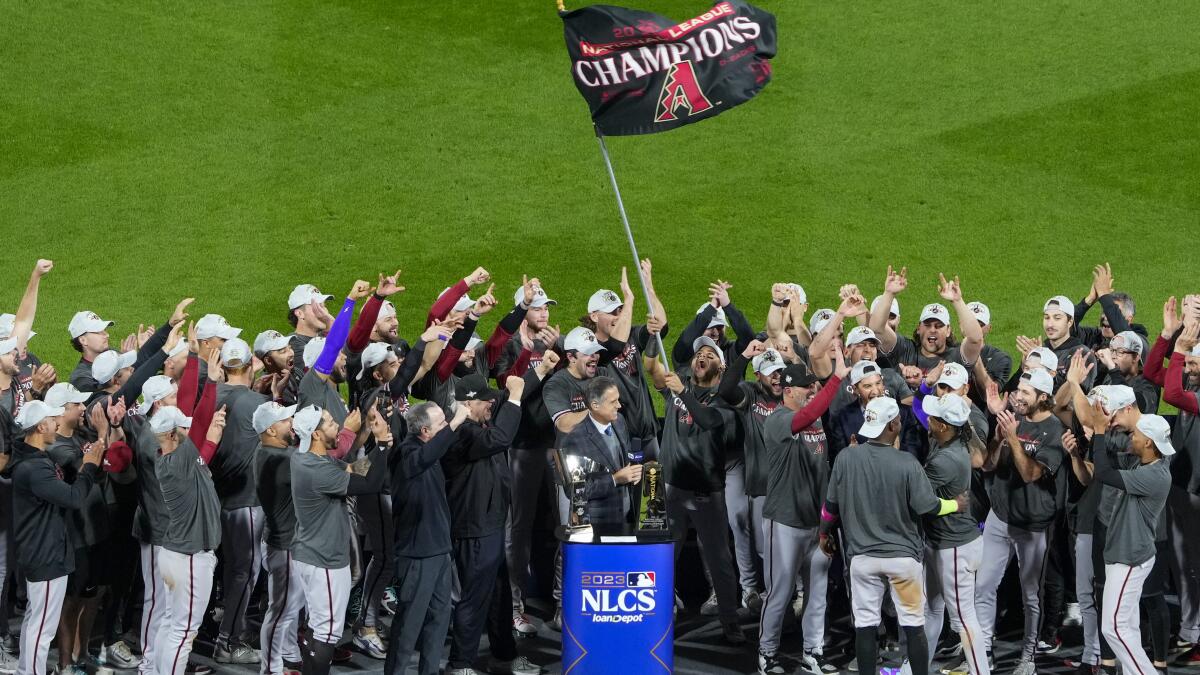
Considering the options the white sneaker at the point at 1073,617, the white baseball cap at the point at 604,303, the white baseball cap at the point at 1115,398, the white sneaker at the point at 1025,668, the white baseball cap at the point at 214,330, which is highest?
the white baseball cap at the point at 604,303

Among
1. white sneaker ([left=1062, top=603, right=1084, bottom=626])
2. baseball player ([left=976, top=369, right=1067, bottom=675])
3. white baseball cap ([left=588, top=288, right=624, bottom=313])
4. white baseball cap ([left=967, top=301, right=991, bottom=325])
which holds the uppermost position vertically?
white baseball cap ([left=967, top=301, right=991, bottom=325])

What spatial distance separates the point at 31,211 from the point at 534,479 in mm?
10193

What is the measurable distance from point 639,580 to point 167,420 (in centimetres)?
293

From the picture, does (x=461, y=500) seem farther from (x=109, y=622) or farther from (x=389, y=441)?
(x=109, y=622)

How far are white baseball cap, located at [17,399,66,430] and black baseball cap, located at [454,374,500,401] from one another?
2.51 metres

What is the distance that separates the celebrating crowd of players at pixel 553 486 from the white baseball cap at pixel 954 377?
13 millimetres

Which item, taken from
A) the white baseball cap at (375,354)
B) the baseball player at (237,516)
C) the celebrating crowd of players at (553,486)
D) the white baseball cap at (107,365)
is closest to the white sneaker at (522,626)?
the celebrating crowd of players at (553,486)

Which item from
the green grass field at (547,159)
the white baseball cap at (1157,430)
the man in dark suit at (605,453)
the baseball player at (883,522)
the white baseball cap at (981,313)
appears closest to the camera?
the white baseball cap at (1157,430)

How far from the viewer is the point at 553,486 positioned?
36.6 feet

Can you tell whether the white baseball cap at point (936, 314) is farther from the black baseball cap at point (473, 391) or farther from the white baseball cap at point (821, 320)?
the black baseball cap at point (473, 391)

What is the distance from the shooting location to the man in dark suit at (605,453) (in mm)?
9672

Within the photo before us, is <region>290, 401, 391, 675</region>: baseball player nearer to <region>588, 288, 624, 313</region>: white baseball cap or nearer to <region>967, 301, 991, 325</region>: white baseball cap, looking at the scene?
<region>588, 288, 624, 313</region>: white baseball cap

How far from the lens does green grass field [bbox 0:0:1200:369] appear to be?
1767cm

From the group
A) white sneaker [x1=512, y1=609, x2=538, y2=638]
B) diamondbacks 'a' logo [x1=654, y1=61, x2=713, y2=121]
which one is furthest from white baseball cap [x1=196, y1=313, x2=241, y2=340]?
diamondbacks 'a' logo [x1=654, y1=61, x2=713, y2=121]
